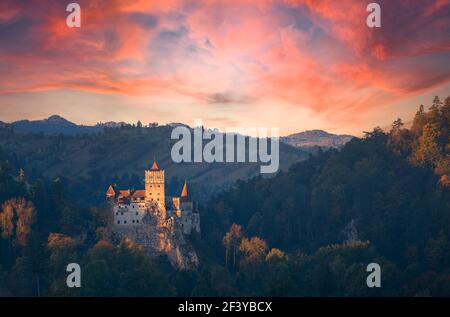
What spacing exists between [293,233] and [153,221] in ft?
119

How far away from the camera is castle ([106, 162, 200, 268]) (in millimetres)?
120875

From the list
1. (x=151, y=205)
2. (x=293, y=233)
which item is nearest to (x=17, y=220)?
(x=151, y=205)

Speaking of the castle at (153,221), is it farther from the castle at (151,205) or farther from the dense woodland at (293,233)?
the dense woodland at (293,233)

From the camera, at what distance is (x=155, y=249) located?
4793 inches

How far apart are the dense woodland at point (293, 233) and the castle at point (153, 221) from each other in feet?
5.33

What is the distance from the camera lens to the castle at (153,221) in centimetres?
12088

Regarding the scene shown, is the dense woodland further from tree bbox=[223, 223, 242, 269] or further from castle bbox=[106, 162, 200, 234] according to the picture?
castle bbox=[106, 162, 200, 234]

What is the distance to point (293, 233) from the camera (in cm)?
15238

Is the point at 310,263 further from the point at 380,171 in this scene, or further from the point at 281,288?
the point at 380,171

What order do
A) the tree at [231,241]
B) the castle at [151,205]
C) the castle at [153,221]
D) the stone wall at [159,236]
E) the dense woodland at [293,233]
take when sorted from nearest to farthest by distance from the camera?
the dense woodland at [293,233], the stone wall at [159,236], the castle at [153,221], the castle at [151,205], the tree at [231,241]

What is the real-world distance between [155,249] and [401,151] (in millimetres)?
59285

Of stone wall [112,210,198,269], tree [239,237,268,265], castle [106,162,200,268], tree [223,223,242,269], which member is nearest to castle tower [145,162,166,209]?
castle [106,162,200,268]

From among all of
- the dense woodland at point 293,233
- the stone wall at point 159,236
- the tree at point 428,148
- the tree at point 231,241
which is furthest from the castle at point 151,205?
the tree at point 428,148

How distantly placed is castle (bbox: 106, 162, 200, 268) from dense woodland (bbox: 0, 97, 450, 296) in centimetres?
162
